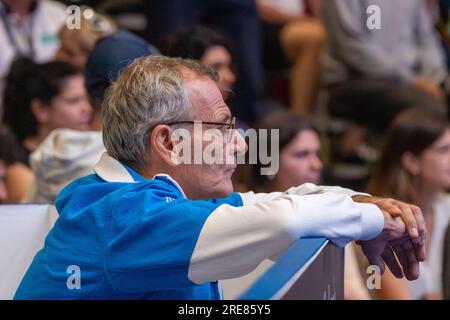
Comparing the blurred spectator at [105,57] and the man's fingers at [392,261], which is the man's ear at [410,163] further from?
the man's fingers at [392,261]

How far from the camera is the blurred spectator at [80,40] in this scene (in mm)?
4270

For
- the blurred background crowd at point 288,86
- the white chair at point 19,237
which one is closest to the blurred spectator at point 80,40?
the blurred background crowd at point 288,86

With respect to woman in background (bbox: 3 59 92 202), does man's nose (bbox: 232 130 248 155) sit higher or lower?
higher

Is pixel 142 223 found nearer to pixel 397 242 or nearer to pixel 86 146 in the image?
pixel 397 242

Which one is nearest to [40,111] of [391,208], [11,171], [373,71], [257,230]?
[11,171]

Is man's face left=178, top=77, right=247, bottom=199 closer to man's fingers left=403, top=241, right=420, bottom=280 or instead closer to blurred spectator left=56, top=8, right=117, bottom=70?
man's fingers left=403, top=241, right=420, bottom=280

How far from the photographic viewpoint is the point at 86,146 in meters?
3.47

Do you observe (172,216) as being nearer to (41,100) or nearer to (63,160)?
(63,160)

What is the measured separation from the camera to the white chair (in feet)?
9.81

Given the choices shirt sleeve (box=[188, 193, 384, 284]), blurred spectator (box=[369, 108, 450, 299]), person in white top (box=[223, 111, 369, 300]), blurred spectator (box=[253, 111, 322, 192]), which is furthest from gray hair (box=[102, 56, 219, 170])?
blurred spectator (box=[369, 108, 450, 299])

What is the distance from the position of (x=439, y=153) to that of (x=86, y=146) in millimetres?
1677

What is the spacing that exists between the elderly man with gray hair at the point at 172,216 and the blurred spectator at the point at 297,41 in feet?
10.1
